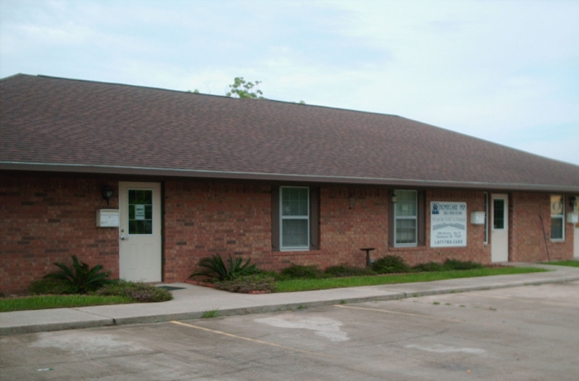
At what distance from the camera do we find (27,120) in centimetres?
1469

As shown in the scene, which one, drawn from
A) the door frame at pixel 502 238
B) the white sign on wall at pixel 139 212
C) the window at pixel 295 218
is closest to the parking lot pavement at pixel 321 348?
the white sign on wall at pixel 139 212

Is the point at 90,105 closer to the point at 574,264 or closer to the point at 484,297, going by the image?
the point at 484,297

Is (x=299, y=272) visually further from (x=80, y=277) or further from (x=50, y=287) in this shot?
(x=50, y=287)

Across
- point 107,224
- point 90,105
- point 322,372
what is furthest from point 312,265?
point 322,372

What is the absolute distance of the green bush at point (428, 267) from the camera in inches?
769

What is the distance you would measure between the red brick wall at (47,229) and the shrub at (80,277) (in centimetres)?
29

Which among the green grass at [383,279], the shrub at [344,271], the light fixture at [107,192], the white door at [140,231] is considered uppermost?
the light fixture at [107,192]

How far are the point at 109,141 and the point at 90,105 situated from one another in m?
2.57

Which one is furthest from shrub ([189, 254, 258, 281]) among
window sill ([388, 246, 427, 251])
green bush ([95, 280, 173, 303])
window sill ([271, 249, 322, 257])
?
window sill ([388, 246, 427, 251])

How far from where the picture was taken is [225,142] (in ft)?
56.5

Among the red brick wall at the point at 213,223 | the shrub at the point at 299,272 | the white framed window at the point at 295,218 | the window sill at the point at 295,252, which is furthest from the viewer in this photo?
the white framed window at the point at 295,218

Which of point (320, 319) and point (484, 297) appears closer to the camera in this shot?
point (320, 319)

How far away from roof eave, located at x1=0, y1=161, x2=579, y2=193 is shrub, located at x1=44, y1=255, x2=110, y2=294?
2.02 metres

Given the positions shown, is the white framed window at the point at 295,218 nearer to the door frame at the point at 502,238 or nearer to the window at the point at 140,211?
the window at the point at 140,211
